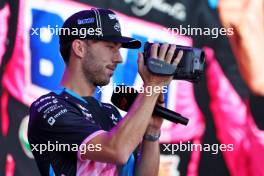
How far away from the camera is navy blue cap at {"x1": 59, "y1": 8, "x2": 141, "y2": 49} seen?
2041mm

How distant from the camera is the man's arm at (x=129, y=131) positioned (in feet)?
5.80

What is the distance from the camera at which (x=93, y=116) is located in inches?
79.3

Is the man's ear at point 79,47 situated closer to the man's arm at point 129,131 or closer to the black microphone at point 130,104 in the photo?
the black microphone at point 130,104

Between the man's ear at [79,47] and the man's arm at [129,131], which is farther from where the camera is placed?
the man's ear at [79,47]

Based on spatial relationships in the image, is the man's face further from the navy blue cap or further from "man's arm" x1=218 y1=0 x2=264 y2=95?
"man's arm" x1=218 y1=0 x2=264 y2=95

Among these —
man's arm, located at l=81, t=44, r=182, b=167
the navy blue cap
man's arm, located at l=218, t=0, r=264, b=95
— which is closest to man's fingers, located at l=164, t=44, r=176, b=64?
man's arm, located at l=81, t=44, r=182, b=167

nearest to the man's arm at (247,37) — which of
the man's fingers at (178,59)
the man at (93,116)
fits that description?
the man at (93,116)

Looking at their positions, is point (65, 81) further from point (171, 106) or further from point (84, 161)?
point (171, 106)

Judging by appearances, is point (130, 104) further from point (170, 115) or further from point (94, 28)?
point (94, 28)

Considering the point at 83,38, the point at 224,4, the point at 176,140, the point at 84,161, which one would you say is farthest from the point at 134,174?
the point at 224,4

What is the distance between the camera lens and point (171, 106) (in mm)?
3354

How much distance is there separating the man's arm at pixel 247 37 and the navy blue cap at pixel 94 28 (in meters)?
1.35

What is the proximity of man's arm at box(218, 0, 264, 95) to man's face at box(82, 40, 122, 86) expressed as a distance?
56.4 inches

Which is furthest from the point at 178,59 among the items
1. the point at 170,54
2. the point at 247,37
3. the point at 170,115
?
the point at 247,37
